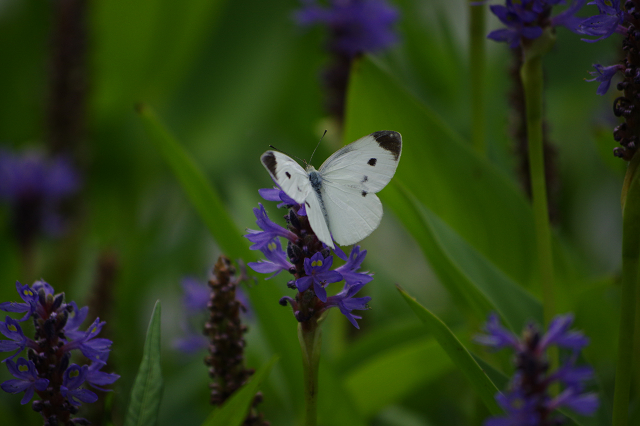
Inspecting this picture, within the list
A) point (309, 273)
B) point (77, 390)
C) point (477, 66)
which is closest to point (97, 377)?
point (77, 390)

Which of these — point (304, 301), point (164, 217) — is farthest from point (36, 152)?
point (304, 301)

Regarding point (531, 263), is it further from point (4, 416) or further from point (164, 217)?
point (164, 217)

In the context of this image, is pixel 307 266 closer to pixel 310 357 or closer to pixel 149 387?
pixel 310 357

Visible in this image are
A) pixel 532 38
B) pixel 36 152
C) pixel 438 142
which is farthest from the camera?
pixel 36 152

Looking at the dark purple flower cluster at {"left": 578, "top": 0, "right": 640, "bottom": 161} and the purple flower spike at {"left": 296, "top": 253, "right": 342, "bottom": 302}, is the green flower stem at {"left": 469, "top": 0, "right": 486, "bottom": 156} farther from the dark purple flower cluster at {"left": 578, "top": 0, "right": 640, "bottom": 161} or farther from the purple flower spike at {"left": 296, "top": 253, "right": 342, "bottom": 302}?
the purple flower spike at {"left": 296, "top": 253, "right": 342, "bottom": 302}

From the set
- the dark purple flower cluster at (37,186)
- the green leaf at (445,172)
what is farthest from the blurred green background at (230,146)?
the green leaf at (445,172)

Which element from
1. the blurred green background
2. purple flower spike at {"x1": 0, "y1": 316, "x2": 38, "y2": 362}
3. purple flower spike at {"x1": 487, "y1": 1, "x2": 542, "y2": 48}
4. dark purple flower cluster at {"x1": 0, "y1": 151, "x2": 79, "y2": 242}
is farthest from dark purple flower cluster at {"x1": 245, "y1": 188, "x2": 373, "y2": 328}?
dark purple flower cluster at {"x1": 0, "y1": 151, "x2": 79, "y2": 242}

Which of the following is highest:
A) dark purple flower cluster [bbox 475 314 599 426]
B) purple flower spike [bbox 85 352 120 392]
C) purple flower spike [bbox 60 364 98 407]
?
dark purple flower cluster [bbox 475 314 599 426]
